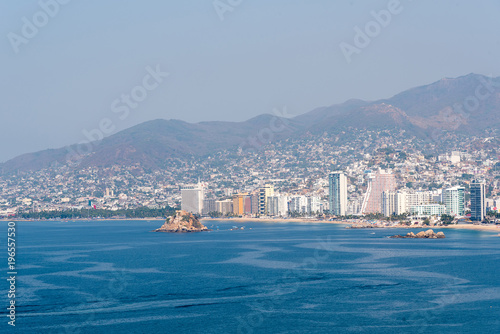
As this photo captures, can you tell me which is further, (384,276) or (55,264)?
(55,264)

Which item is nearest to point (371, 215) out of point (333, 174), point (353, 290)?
point (333, 174)

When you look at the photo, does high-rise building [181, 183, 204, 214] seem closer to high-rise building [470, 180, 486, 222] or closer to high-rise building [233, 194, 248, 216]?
high-rise building [233, 194, 248, 216]

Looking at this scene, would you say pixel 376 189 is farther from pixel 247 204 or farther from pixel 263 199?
pixel 247 204

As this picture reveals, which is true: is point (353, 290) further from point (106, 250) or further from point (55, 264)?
point (106, 250)

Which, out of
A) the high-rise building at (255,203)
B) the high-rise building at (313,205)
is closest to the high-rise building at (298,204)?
the high-rise building at (313,205)

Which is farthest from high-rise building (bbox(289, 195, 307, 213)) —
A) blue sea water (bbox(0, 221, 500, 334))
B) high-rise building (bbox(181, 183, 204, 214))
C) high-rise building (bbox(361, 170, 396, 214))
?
blue sea water (bbox(0, 221, 500, 334))
